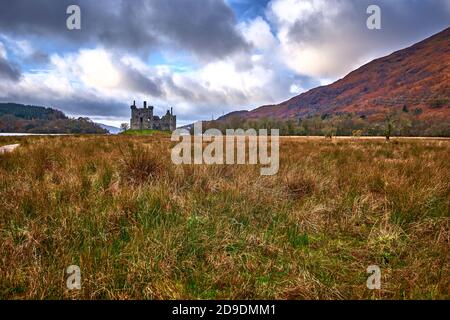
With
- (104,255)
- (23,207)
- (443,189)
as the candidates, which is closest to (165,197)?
(104,255)

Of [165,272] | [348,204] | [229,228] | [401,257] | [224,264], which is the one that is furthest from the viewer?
[348,204]

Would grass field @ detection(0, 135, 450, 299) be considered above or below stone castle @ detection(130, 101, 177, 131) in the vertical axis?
below

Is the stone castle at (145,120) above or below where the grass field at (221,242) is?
above

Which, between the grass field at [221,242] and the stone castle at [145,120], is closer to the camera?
the grass field at [221,242]

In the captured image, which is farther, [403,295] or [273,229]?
[273,229]

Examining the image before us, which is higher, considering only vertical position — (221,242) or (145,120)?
(145,120)

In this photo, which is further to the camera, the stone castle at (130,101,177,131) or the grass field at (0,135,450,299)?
the stone castle at (130,101,177,131)

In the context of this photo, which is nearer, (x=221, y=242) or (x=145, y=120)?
(x=221, y=242)

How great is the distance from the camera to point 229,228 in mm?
3156

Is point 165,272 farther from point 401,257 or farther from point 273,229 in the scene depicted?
point 401,257
